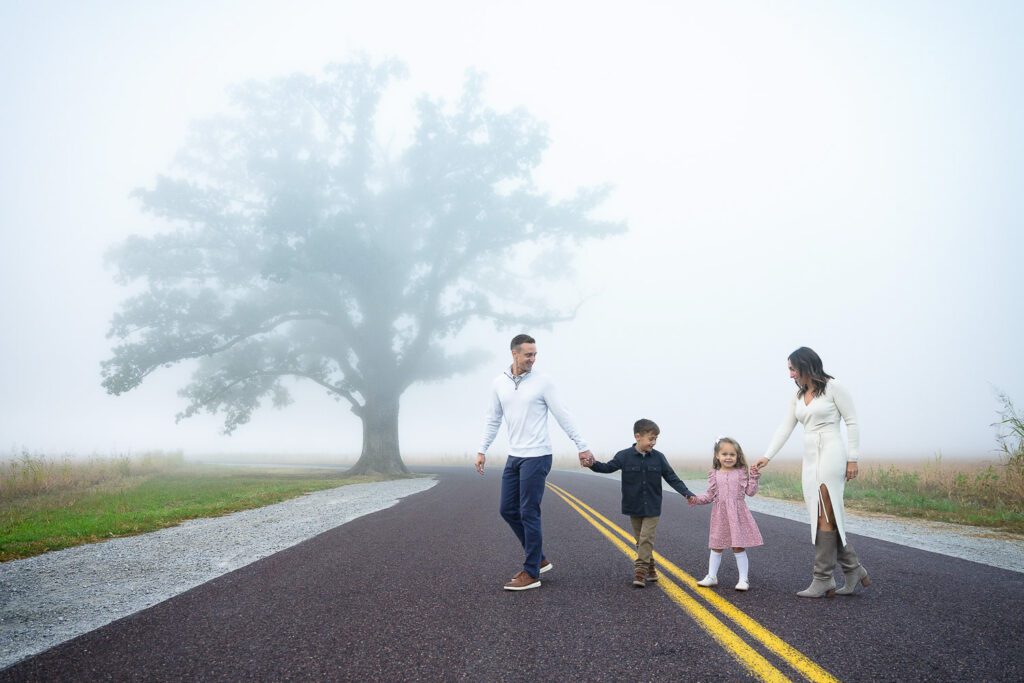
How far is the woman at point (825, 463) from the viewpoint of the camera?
507cm

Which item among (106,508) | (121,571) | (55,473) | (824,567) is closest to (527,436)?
(824,567)

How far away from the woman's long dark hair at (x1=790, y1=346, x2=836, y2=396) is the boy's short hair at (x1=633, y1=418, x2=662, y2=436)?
133 cm

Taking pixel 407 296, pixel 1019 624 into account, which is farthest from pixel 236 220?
pixel 1019 624

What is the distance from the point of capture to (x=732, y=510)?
532 cm

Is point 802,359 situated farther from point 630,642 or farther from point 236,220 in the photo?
Result: point 236,220

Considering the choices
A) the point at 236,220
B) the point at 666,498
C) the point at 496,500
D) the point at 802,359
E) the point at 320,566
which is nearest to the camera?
the point at 802,359

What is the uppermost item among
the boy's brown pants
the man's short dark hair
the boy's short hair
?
the man's short dark hair

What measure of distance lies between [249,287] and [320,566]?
28.0 meters

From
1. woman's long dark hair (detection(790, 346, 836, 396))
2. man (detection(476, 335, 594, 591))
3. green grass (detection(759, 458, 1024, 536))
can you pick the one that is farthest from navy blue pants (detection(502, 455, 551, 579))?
green grass (detection(759, 458, 1024, 536))

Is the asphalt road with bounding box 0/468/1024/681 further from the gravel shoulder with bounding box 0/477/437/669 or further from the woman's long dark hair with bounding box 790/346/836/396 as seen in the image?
the woman's long dark hair with bounding box 790/346/836/396

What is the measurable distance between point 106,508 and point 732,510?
42.3 feet

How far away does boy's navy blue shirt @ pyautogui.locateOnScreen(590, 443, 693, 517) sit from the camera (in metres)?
5.52

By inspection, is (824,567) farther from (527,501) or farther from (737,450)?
(527,501)

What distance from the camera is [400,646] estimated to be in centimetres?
379
